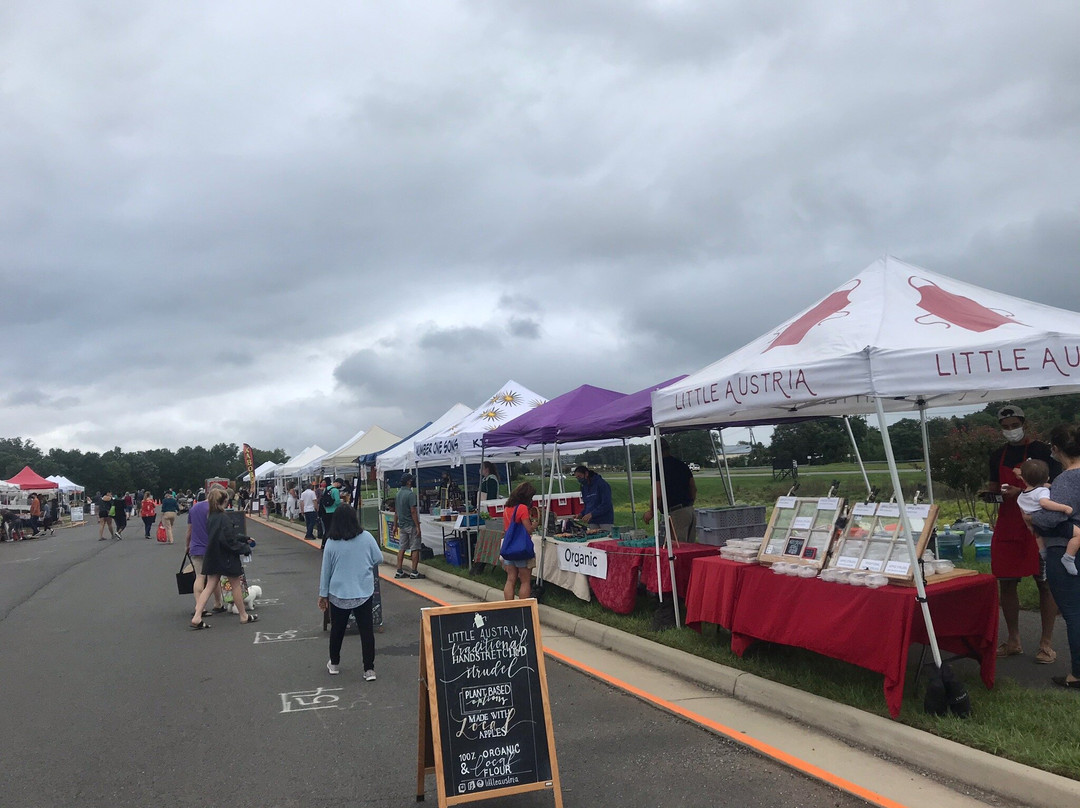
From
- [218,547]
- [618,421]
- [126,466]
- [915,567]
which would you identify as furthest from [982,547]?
[126,466]

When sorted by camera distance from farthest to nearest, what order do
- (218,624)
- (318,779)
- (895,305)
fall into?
(218,624)
(895,305)
(318,779)

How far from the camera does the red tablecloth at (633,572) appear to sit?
27.6ft

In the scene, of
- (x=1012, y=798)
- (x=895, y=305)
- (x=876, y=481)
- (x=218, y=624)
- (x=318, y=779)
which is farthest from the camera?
(x=876, y=481)

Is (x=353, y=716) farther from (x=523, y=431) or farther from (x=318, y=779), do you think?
(x=523, y=431)

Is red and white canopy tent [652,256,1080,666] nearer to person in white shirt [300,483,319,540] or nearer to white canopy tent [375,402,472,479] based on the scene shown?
white canopy tent [375,402,472,479]

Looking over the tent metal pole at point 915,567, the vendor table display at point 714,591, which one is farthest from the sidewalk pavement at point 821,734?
the tent metal pole at point 915,567

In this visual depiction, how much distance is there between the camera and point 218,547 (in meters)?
10.3

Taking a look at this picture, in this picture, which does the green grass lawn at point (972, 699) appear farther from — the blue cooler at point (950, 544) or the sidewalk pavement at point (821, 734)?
the blue cooler at point (950, 544)

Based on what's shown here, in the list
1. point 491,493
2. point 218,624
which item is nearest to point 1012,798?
point 218,624

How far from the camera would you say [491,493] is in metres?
18.8

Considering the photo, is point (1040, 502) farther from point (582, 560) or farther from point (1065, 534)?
point (582, 560)

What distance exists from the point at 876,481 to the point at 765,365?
1004 cm

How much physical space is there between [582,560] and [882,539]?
4.41 m

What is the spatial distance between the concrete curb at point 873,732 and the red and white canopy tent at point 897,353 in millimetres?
641
